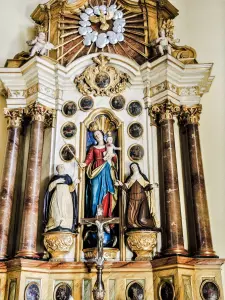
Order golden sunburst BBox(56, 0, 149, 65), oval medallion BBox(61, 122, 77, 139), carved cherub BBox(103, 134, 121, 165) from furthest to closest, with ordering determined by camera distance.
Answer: golden sunburst BBox(56, 0, 149, 65) < oval medallion BBox(61, 122, 77, 139) < carved cherub BBox(103, 134, 121, 165)

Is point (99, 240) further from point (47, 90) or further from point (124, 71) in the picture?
point (124, 71)

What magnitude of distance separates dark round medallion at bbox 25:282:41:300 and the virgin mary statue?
1.32 metres

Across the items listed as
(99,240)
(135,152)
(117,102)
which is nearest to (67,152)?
(135,152)

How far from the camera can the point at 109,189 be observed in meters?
6.41

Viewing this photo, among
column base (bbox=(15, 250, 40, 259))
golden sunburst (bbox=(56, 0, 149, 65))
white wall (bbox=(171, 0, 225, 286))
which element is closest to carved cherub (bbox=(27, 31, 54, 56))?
golden sunburst (bbox=(56, 0, 149, 65))

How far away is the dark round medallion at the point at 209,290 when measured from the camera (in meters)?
5.60

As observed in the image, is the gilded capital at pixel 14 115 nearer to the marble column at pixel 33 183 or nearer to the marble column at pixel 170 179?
the marble column at pixel 33 183

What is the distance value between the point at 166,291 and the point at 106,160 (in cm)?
230

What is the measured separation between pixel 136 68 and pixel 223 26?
2.48m

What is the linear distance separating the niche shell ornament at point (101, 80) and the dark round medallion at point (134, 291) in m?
3.33

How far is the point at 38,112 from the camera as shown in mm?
6867

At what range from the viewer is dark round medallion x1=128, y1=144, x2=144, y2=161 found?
21.8ft

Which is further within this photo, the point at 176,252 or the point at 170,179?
the point at 170,179

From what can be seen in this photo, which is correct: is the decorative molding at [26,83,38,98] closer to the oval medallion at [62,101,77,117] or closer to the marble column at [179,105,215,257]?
the oval medallion at [62,101,77,117]
